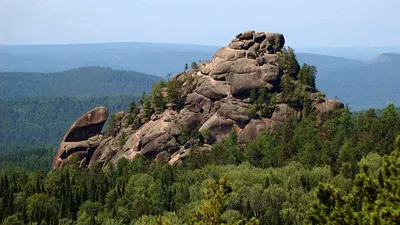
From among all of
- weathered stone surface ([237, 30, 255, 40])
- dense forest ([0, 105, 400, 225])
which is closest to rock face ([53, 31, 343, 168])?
weathered stone surface ([237, 30, 255, 40])

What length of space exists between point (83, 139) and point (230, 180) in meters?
55.2

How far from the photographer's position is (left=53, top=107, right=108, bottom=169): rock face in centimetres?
12762

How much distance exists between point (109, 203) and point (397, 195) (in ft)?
263

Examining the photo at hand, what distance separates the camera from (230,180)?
9000 cm

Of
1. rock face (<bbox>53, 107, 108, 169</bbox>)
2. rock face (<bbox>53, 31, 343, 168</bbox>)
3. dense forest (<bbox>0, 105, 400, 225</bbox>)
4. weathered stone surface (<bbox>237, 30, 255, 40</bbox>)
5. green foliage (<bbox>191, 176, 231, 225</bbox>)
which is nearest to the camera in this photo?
green foliage (<bbox>191, 176, 231, 225</bbox>)

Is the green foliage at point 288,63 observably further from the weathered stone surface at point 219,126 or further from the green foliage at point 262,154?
the green foliage at point 262,154

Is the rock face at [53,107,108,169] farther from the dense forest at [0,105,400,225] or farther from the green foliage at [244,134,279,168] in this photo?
the green foliage at [244,134,279,168]

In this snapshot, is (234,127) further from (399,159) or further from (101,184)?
(399,159)

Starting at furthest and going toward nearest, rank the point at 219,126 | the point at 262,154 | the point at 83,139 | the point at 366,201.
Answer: the point at 83,139
the point at 219,126
the point at 262,154
the point at 366,201

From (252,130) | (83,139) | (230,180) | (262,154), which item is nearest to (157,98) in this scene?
(83,139)

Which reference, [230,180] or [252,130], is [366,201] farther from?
[252,130]

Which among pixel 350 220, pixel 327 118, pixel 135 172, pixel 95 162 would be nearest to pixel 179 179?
pixel 135 172

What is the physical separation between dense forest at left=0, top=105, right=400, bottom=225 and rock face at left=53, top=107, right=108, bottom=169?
22.1 ft

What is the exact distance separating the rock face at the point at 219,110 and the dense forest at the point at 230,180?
13.0ft
